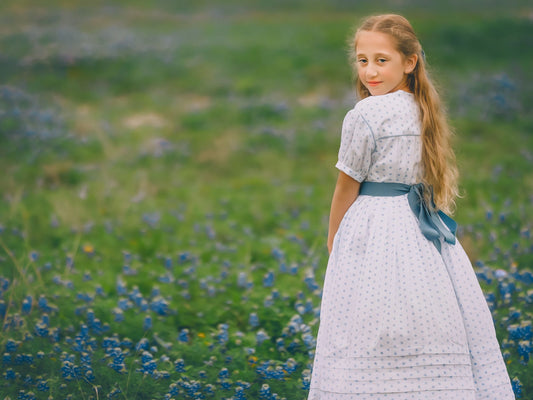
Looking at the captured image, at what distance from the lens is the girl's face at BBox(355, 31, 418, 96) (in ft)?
8.92

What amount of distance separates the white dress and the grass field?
0.73 metres

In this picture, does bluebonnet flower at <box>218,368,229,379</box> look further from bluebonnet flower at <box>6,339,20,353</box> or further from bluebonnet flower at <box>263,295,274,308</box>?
bluebonnet flower at <box>6,339,20,353</box>

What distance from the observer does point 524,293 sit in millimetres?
4199

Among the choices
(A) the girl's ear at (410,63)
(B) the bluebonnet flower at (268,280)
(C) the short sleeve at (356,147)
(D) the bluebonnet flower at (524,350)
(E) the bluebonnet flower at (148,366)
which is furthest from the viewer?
(B) the bluebonnet flower at (268,280)

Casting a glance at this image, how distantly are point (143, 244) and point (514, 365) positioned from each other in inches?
129

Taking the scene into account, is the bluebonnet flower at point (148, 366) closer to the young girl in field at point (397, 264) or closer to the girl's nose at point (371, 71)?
the young girl in field at point (397, 264)

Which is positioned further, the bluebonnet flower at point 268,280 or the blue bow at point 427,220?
the bluebonnet flower at point 268,280

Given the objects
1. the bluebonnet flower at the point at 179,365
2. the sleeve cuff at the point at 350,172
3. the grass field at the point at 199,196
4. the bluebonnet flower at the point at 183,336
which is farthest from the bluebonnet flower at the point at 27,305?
the sleeve cuff at the point at 350,172

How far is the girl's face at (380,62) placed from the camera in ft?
8.92

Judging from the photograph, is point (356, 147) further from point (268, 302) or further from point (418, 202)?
point (268, 302)

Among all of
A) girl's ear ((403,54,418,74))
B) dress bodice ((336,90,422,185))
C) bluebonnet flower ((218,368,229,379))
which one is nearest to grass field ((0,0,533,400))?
bluebonnet flower ((218,368,229,379))

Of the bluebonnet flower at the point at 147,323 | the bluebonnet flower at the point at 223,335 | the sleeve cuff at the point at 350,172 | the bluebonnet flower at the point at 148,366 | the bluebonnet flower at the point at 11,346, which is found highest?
the sleeve cuff at the point at 350,172

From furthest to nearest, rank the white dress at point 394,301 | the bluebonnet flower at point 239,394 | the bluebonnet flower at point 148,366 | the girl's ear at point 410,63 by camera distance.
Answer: the bluebonnet flower at point 148,366, the bluebonnet flower at point 239,394, the girl's ear at point 410,63, the white dress at point 394,301

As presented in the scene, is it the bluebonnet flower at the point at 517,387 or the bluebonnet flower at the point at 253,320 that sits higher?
the bluebonnet flower at the point at 253,320
